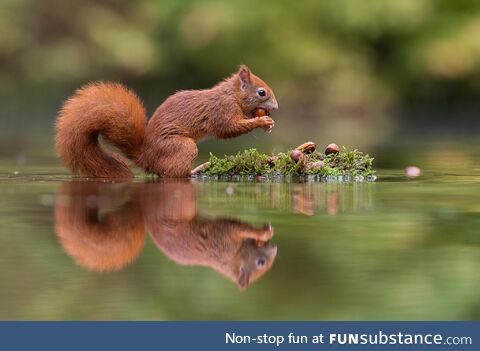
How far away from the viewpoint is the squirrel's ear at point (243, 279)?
8.13ft

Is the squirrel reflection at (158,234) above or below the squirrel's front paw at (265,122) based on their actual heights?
below

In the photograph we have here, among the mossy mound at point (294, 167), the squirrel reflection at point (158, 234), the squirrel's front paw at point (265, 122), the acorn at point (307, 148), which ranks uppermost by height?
the squirrel's front paw at point (265, 122)

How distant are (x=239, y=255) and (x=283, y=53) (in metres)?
13.6

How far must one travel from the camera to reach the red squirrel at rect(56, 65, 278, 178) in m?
5.40

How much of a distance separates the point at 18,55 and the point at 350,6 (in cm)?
571

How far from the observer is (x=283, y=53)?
16250mm

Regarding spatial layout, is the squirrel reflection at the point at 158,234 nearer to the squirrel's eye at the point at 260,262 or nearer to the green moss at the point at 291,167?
the squirrel's eye at the point at 260,262

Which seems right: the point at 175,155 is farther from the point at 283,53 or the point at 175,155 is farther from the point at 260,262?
the point at 283,53

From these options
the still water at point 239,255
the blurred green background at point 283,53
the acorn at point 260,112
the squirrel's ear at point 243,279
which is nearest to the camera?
the still water at point 239,255

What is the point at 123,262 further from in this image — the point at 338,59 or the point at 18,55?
the point at 18,55

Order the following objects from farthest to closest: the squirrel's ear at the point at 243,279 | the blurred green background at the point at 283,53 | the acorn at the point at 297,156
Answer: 1. the blurred green background at the point at 283,53
2. the acorn at the point at 297,156
3. the squirrel's ear at the point at 243,279

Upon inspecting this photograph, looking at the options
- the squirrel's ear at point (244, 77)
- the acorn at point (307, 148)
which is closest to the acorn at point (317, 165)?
the acorn at point (307, 148)

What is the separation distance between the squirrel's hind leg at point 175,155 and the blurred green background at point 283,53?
935 cm

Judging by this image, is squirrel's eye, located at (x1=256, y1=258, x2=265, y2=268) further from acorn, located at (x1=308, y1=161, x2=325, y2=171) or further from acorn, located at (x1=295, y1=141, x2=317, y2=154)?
acorn, located at (x1=295, y1=141, x2=317, y2=154)
